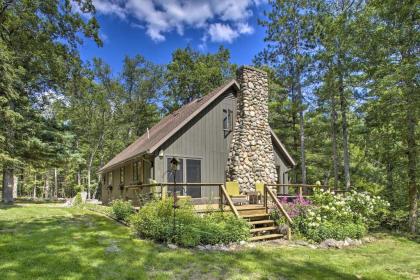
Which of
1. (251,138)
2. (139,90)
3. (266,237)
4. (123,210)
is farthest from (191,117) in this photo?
(139,90)

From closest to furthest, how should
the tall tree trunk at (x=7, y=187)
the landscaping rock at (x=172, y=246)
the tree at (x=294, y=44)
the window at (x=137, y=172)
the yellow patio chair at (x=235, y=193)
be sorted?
the landscaping rock at (x=172, y=246) < the yellow patio chair at (x=235, y=193) < the window at (x=137, y=172) < the tall tree trunk at (x=7, y=187) < the tree at (x=294, y=44)

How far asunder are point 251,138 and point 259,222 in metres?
4.92

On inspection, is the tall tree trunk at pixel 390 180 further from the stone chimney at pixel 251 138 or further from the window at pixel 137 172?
the window at pixel 137 172

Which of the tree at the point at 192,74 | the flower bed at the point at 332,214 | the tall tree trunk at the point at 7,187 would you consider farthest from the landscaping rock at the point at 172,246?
the tree at the point at 192,74

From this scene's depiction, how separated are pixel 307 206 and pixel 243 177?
395 cm

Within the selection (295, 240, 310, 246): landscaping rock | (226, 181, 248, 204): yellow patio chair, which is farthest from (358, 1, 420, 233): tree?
(226, 181, 248, 204): yellow patio chair

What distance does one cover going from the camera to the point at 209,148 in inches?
543

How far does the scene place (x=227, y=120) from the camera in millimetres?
14531

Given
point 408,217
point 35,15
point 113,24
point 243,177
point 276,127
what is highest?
point 113,24

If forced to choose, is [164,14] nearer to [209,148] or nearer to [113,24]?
[113,24]

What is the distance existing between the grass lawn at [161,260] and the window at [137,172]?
552 cm

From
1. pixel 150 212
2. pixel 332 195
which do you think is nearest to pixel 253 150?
pixel 332 195

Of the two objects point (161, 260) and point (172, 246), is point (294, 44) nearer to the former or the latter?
point (172, 246)

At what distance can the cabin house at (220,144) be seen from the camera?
1290 cm
